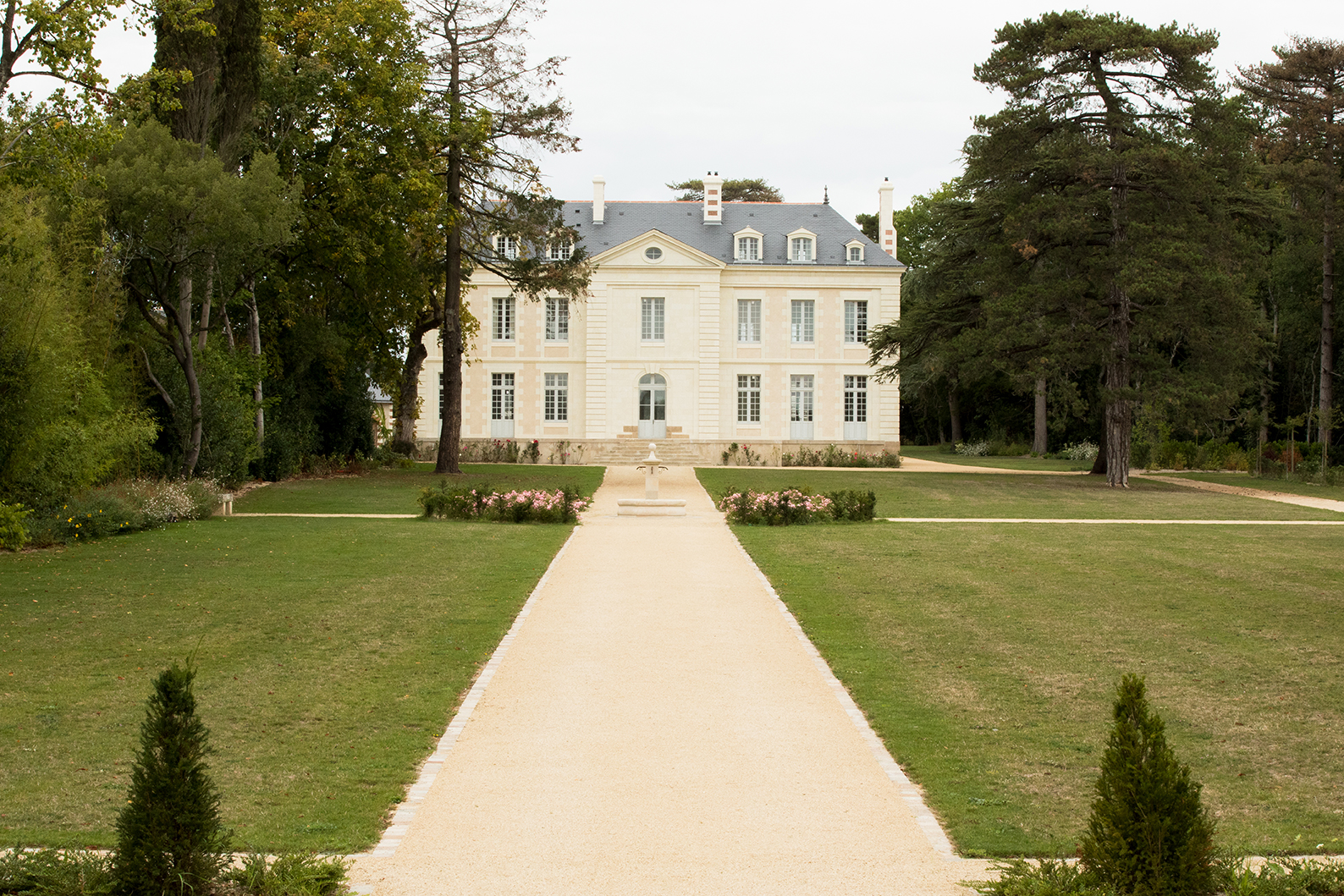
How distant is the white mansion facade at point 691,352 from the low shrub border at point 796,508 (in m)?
23.3

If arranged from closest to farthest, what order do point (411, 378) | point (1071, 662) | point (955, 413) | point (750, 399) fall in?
point (1071, 662), point (411, 378), point (750, 399), point (955, 413)

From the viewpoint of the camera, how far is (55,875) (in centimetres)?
432

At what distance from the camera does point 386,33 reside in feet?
84.5

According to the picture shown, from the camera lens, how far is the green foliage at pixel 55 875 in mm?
4242

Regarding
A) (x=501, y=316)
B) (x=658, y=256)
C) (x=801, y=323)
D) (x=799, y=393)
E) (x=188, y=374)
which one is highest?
(x=658, y=256)

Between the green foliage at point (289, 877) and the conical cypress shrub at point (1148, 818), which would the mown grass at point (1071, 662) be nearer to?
the conical cypress shrub at point (1148, 818)

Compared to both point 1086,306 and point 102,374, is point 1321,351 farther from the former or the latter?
point 102,374

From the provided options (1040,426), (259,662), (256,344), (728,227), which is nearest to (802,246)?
(728,227)

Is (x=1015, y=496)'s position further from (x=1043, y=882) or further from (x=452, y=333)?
(x=1043, y=882)

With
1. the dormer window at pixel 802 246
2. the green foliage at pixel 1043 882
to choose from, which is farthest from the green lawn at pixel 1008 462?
the green foliage at pixel 1043 882

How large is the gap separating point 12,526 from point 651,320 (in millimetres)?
31539

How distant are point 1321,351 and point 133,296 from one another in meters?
31.7

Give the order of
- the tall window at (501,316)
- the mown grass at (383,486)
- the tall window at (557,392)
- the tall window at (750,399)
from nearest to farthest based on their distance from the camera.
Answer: the mown grass at (383,486) → the tall window at (750,399) → the tall window at (501,316) → the tall window at (557,392)

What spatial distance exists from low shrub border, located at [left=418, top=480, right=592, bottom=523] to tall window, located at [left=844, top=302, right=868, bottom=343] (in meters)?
26.2
